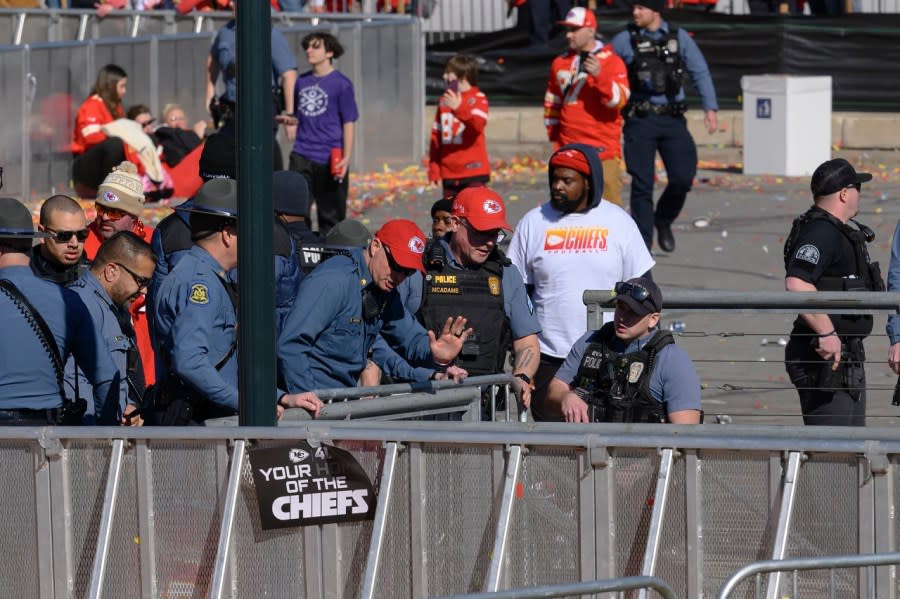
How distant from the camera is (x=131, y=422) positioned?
7.54 metres

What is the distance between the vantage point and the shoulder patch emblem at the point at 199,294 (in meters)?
6.86

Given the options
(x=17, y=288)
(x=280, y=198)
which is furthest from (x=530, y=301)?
(x=17, y=288)

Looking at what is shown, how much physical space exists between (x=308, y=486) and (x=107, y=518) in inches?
28.0

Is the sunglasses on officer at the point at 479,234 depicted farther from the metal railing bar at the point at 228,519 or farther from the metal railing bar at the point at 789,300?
the metal railing bar at the point at 228,519

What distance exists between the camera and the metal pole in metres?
5.72

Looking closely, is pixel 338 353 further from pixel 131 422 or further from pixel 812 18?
pixel 812 18

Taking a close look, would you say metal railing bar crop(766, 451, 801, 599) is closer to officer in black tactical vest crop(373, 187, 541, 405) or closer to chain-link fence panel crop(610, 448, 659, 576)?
chain-link fence panel crop(610, 448, 659, 576)

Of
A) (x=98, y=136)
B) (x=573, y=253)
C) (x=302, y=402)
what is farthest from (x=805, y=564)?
(x=98, y=136)

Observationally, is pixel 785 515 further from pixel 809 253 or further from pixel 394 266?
pixel 809 253

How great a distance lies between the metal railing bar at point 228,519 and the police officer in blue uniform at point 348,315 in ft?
4.57

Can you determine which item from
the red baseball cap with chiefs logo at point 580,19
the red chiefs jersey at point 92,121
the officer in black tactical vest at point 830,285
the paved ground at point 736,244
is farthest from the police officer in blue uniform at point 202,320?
the red chiefs jersey at point 92,121

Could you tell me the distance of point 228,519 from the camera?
19.5 feet

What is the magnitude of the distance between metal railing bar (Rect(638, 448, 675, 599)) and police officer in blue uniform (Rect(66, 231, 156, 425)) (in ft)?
8.96

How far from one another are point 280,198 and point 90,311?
4.29 ft
